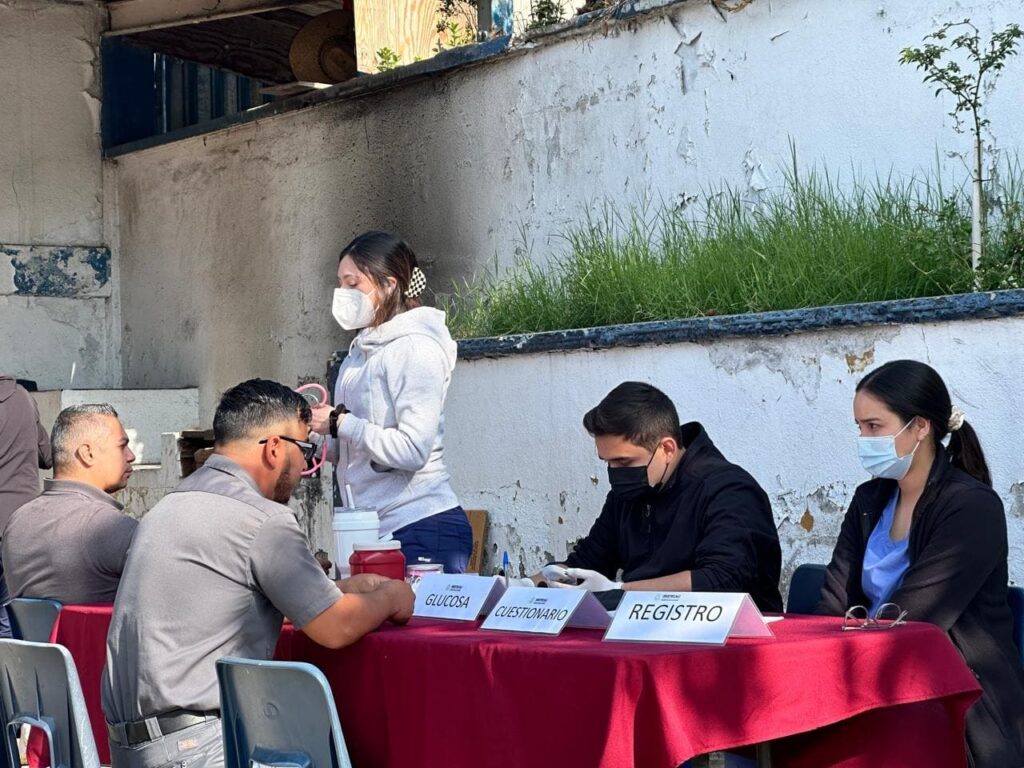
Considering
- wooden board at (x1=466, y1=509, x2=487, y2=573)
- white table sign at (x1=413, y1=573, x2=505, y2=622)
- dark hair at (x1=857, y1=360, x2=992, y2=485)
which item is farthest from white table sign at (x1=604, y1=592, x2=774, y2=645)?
wooden board at (x1=466, y1=509, x2=487, y2=573)

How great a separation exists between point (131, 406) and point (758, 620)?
7.23 metres

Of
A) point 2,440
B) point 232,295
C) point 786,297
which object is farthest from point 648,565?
point 232,295

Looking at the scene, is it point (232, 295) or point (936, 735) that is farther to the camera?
point (232, 295)

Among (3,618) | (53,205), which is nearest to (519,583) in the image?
(3,618)

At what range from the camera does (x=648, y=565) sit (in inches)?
152

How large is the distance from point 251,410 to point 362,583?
0.46 metres

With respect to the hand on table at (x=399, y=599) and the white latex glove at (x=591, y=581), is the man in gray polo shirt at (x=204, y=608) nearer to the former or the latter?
the hand on table at (x=399, y=599)

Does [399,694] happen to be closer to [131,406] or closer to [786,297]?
[786,297]

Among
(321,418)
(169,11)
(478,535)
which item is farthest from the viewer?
(169,11)

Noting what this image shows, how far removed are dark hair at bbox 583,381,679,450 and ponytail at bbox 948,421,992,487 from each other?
0.72 metres

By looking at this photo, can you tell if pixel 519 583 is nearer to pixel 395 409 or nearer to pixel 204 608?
pixel 204 608

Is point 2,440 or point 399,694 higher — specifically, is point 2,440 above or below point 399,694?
above

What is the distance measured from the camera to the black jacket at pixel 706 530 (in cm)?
362

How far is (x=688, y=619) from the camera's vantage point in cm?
263
